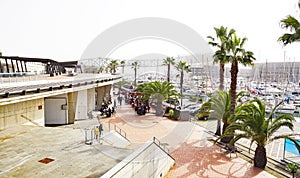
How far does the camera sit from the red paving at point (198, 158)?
37.8 ft

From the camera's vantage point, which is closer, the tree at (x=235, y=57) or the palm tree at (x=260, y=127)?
the palm tree at (x=260, y=127)

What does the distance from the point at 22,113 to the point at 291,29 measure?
15.6 meters

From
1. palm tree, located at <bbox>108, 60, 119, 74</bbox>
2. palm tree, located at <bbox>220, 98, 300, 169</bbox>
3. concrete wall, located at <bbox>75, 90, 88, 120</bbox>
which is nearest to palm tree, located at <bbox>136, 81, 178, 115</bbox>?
concrete wall, located at <bbox>75, 90, 88, 120</bbox>

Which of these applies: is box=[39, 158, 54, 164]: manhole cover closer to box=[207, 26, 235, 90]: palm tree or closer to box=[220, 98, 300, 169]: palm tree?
box=[220, 98, 300, 169]: palm tree

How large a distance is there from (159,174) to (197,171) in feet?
7.10

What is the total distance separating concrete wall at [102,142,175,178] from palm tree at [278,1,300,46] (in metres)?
8.38

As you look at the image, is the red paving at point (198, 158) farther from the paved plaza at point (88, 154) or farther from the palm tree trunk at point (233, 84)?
the palm tree trunk at point (233, 84)

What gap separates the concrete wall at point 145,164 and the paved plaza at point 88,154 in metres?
0.51

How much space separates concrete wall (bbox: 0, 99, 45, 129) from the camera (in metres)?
12.7

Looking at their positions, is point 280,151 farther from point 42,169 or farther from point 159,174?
point 42,169

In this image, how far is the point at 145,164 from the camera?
954cm

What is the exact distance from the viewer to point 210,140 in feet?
56.0

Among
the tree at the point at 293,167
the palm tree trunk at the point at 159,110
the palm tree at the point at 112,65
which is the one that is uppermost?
the palm tree at the point at 112,65

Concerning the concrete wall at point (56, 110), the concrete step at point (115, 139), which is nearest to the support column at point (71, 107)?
the concrete wall at point (56, 110)
